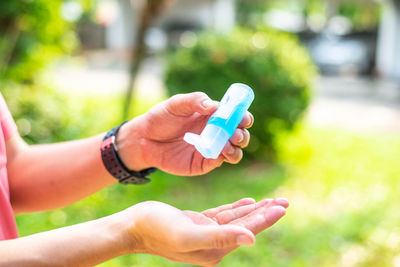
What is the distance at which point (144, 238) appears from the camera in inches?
46.7

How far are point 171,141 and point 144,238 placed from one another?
0.50 meters

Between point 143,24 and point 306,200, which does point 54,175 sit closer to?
point 306,200

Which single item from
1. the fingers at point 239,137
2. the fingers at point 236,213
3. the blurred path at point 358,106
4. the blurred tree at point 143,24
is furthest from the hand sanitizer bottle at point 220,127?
the blurred path at point 358,106

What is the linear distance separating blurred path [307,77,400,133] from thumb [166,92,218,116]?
17.5 feet

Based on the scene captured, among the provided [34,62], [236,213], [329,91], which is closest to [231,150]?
[236,213]

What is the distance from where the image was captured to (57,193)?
5.37 feet

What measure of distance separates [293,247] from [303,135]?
10.8 feet

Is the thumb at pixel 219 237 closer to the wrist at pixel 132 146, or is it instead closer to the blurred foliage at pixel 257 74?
the wrist at pixel 132 146

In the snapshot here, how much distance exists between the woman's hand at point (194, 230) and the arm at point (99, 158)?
0.29 meters

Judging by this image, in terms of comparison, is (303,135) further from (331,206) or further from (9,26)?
(9,26)

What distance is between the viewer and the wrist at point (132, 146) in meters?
1.64

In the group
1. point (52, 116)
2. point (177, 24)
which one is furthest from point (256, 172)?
point (177, 24)

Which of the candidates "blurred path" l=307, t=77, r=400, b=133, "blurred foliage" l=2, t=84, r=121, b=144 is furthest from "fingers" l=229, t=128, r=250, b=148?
"blurred path" l=307, t=77, r=400, b=133

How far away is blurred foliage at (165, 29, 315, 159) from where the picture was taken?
5.38 meters
